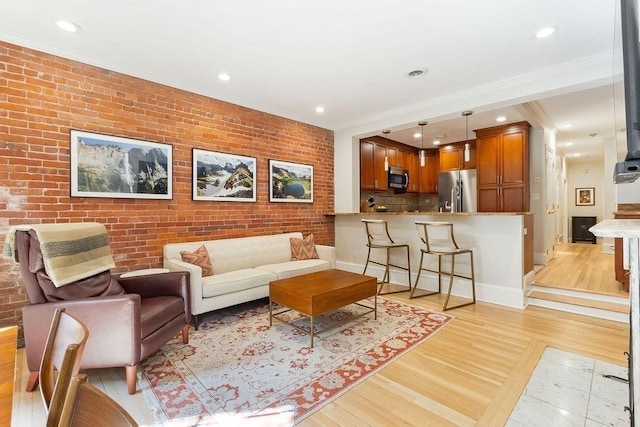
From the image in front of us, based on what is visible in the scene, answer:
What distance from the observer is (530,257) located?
4129 mm

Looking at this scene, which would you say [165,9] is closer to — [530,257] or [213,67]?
[213,67]

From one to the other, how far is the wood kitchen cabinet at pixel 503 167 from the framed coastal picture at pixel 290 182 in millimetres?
3301

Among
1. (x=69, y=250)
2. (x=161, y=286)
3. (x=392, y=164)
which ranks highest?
(x=392, y=164)

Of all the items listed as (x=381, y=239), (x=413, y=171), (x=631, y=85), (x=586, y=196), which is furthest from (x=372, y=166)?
(x=586, y=196)

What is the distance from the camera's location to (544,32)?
8.48 feet

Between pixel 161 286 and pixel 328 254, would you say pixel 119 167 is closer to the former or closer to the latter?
pixel 161 286

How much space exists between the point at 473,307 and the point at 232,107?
4005 millimetres

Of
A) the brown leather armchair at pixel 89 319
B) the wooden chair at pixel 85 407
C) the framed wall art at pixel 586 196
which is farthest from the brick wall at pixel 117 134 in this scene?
the framed wall art at pixel 586 196

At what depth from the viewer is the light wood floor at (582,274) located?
3.80 metres

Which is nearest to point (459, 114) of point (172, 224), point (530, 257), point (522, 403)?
point (530, 257)

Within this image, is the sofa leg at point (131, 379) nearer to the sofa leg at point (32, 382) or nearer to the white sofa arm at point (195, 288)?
the sofa leg at point (32, 382)

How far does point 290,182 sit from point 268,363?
2.99 meters

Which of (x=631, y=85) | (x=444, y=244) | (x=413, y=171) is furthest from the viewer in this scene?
(x=413, y=171)

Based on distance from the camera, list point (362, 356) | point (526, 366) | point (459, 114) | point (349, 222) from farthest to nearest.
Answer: point (349, 222) → point (459, 114) → point (362, 356) → point (526, 366)
